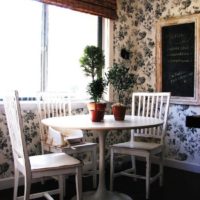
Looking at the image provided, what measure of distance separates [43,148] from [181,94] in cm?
180

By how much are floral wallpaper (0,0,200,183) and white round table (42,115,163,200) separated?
2.55ft

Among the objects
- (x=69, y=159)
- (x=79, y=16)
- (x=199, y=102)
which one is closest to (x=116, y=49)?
(x=79, y=16)

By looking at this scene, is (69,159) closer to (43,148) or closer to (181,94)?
(43,148)

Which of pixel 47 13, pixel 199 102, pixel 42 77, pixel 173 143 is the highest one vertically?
pixel 47 13

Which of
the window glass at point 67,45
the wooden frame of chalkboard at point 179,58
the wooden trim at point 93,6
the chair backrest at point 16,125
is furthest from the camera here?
the wooden frame of chalkboard at point 179,58

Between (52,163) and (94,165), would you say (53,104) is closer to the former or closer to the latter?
(94,165)

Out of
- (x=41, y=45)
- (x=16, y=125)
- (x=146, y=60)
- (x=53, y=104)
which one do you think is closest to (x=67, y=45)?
(x=41, y=45)

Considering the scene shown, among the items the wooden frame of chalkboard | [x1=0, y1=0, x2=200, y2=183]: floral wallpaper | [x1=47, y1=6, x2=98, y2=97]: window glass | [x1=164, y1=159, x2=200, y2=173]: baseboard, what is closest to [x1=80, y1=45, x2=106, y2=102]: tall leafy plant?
[x1=0, y1=0, x2=200, y2=183]: floral wallpaper

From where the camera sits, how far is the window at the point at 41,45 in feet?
9.86

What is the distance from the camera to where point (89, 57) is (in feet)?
7.96

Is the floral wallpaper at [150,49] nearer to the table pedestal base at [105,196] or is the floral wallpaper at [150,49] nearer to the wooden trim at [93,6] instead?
the wooden trim at [93,6]

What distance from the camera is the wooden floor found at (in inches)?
110

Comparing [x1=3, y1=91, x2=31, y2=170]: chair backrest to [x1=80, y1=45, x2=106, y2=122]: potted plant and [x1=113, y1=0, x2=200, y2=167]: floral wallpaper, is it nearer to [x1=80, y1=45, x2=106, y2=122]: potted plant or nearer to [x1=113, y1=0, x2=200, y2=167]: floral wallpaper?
[x1=80, y1=45, x2=106, y2=122]: potted plant

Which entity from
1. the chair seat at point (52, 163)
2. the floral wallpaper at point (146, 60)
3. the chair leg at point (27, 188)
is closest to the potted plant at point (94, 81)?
the chair seat at point (52, 163)
